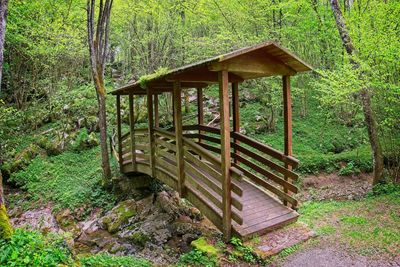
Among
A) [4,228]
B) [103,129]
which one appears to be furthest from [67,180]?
[4,228]

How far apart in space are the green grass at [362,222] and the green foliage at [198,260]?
224cm

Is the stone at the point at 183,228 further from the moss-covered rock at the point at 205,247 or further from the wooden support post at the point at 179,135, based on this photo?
the moss-covered rock at the point at 205,247

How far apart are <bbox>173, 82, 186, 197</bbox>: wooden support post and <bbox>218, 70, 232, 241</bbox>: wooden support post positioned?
1.40 m

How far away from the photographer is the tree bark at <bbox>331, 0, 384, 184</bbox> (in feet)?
24.8

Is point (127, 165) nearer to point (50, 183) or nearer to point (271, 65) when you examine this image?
point (50, 183)

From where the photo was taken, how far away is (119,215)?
27.2 ft

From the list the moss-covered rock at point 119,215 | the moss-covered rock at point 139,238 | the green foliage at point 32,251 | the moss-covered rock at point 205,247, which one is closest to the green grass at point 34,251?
the green foliage at point 32,251

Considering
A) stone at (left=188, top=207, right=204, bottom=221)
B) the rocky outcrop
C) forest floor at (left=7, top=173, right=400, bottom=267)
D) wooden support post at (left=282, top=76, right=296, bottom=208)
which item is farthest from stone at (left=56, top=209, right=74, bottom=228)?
wooden support post at (left=282, top=76, right=296, bottom=208)

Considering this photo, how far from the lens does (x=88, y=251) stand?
23.0 ft

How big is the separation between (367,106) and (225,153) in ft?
15.2

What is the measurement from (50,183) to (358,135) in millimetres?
13234

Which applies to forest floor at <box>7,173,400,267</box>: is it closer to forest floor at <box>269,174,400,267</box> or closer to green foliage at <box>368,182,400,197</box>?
forest floor at <box>269,174,400,267</box>

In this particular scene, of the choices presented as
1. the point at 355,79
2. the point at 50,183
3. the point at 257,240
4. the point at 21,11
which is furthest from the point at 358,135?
the point at 21,11

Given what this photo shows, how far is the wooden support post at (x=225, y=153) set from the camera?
5.20m
